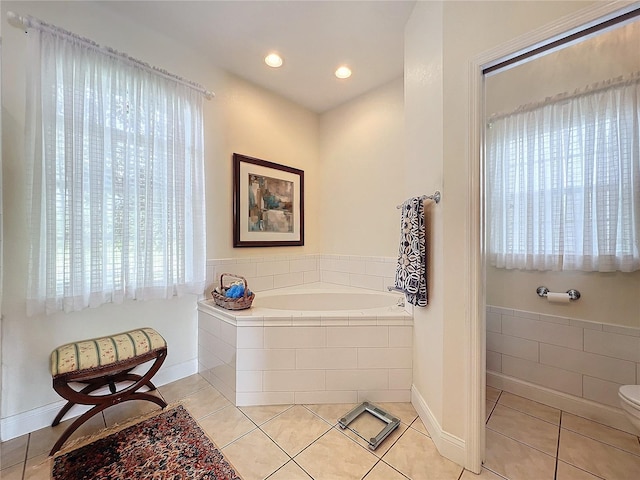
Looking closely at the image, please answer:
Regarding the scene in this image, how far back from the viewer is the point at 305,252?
313 cm

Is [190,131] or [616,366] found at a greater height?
[190,131]

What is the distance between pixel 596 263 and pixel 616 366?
651mm

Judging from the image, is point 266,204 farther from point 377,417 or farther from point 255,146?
point 377,417

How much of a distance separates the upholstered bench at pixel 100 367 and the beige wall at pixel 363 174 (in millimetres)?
2024

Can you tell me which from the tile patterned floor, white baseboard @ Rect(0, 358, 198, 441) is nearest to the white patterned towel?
the tile patterned floor

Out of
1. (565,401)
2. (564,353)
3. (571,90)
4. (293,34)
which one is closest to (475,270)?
(564,353)

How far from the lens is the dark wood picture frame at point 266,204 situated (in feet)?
8.28

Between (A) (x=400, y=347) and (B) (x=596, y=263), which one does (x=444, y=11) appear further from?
(A) (x=400, y=347)

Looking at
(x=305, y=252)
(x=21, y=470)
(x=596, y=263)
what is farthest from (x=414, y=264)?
(x=21, y=470)

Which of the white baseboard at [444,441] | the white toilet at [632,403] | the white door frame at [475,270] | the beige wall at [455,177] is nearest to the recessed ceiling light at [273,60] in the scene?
the beige wall at [455,177]

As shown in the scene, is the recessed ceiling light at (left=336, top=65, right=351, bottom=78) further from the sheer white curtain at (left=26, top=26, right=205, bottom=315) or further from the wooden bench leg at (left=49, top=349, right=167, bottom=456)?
the wooden bench leg at (left=49, top=349, right=167, bottom=456)

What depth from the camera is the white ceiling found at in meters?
Answer: 1.78

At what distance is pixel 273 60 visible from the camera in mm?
2283

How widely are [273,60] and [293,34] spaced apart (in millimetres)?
342
